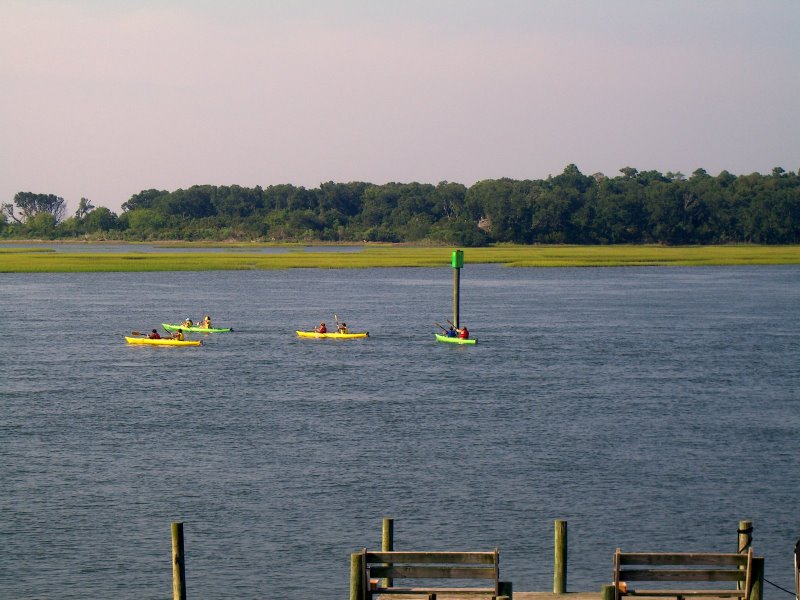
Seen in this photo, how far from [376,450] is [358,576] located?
1943cm

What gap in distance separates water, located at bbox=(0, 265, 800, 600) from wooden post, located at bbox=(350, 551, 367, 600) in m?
5.75

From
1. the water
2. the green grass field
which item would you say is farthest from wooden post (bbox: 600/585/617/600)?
the green grass field

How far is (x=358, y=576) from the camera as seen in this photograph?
19.5 metres

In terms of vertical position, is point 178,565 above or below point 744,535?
below

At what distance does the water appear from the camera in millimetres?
28000

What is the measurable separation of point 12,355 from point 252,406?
78.7 ft

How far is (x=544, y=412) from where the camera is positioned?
47.1m

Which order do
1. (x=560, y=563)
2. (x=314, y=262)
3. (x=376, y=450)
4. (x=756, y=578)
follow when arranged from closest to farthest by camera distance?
1. (x=756, y=578)
2. (x=560, y=563)
3. (x=376, y=450)
4. (x=314, y=262)

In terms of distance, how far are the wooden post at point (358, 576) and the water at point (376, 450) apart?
5.75m

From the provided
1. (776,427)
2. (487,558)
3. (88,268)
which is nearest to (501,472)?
(776,427)

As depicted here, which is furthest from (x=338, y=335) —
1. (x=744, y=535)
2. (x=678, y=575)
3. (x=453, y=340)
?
(x=678, y=575)

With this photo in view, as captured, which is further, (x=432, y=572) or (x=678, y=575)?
(x=678, y=575)

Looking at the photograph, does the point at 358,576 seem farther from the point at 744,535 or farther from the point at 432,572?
the point at 744,535

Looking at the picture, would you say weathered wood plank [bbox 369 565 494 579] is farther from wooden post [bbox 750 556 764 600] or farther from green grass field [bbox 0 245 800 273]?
green grass field [bbox 0 245 800 273]
